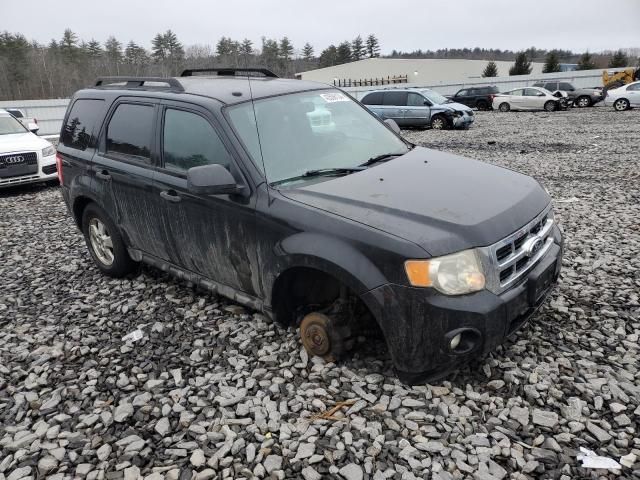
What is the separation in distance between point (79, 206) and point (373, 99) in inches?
654

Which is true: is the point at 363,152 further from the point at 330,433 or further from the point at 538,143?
the point at 538,143

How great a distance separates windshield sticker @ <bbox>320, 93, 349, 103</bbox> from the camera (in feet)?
13.6

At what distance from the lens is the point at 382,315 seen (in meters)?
2.72

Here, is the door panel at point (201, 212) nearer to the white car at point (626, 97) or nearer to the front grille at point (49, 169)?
the front grille at point (49, 169)

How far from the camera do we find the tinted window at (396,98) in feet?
63.5

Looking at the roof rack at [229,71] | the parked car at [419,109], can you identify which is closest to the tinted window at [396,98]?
the parked car at [419,109]

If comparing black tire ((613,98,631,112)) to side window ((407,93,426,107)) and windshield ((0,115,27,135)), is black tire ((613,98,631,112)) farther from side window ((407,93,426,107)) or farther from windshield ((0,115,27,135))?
windshield ((0,115,27,135))

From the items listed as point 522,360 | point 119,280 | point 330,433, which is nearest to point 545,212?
point 522,360

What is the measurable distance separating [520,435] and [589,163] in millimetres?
9673

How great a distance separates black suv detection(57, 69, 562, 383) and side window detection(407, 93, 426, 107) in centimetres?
1548

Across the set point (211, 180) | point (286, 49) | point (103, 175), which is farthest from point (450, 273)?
point (286, 49)

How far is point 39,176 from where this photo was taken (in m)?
9.96

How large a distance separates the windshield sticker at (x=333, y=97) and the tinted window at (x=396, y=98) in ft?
51.6

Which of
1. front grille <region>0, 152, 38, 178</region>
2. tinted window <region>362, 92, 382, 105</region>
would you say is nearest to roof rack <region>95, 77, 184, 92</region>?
front grille <region>0, 152, 38, 178</region>
